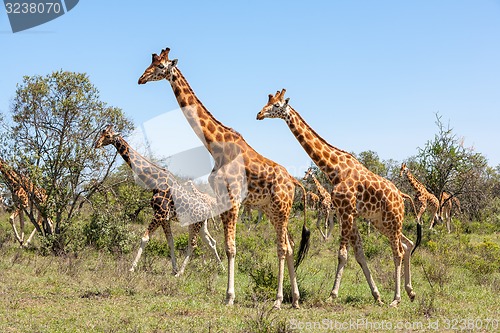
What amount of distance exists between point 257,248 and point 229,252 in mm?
6166

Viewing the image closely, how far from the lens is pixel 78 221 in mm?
14453

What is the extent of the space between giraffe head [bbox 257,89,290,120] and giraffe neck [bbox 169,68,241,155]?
0.56 metres

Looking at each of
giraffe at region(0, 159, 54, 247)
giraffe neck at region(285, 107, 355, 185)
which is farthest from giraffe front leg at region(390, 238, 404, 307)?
giraffe at region(0, 159, 54, 247)

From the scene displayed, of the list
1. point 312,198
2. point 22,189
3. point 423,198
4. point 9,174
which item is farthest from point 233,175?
point 312,198

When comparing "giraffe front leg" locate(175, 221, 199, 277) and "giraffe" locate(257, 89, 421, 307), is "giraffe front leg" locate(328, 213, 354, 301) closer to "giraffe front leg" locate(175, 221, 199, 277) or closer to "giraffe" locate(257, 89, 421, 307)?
"giraffe" locate(257, 89, 421, 307)

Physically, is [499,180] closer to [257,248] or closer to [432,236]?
[432,236]

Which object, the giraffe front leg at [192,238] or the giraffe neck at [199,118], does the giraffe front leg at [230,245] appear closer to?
the giraffe neck at [199,118]

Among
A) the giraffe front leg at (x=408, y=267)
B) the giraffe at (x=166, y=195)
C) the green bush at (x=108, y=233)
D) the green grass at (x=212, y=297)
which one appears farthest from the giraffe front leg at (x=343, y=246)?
the green bush at (x=108, y=233)

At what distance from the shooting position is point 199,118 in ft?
29.6

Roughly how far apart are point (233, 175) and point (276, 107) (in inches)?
51.1

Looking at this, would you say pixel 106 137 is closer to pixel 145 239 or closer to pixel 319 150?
pixel 145 239

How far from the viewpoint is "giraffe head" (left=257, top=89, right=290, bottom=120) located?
8984 millimetres

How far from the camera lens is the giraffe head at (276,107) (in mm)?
8984

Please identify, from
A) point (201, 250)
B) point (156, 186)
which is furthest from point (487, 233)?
point (156, 186)
